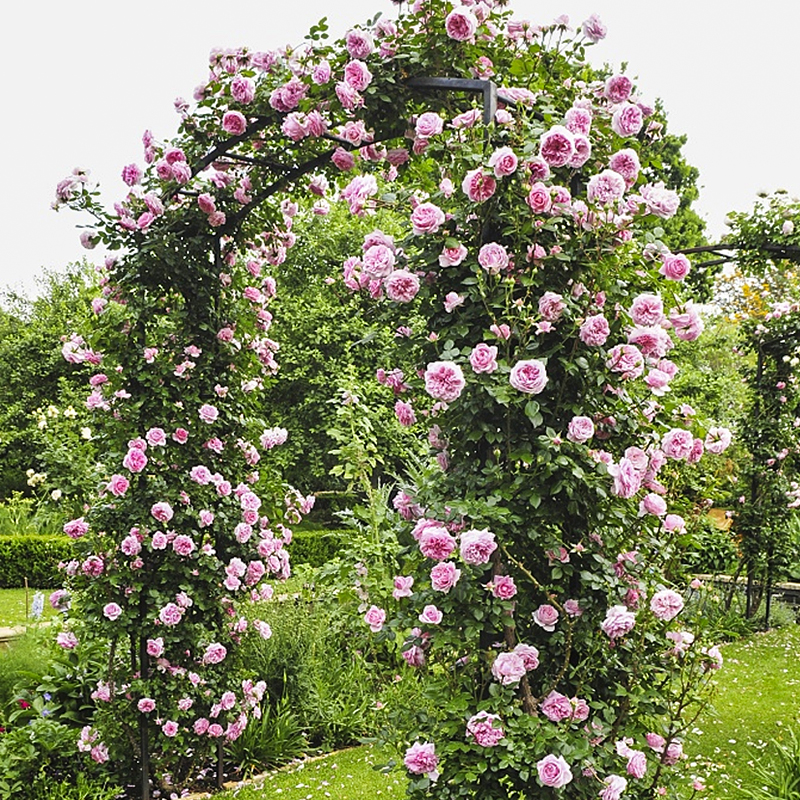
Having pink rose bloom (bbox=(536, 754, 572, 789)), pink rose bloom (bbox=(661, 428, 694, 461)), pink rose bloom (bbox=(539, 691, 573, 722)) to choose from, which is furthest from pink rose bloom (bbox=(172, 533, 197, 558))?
pink rose bloom (bbox=(661, 428, 694, 461))

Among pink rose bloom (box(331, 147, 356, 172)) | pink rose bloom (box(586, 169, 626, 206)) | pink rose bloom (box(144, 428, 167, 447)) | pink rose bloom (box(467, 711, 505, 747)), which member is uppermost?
pink rose bloom (box(331, 147, 356, 172))

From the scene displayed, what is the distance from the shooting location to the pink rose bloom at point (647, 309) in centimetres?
220

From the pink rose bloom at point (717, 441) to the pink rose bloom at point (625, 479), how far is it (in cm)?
48

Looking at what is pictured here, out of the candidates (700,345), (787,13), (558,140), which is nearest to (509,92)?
(558,140)

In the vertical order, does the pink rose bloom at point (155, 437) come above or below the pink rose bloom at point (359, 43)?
below

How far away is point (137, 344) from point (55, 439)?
0.71 metres

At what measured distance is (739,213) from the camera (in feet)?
15.7

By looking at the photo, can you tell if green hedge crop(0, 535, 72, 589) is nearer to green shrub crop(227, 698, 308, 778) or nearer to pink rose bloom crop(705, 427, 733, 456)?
green shrub crop(227, 698, 308, 778)

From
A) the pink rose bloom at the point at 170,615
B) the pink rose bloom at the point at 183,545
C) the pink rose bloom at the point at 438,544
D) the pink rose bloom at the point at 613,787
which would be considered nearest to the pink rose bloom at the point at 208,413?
the pink rose bloom at the point at 183,545

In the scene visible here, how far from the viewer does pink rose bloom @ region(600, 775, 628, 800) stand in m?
2.08

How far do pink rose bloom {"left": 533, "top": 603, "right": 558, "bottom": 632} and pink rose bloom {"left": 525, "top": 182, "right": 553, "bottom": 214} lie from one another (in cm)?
107

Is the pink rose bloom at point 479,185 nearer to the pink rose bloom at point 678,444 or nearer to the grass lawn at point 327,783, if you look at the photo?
the pink rose bloom at point 678,444

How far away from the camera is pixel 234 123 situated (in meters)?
3.16

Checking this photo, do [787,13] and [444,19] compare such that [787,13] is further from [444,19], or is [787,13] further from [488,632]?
[488,632]
